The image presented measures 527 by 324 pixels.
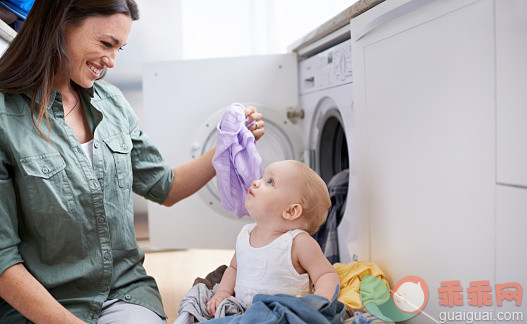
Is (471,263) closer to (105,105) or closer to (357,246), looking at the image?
(357,246)

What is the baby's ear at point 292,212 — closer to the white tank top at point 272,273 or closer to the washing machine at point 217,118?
the white tank top at point 272,273

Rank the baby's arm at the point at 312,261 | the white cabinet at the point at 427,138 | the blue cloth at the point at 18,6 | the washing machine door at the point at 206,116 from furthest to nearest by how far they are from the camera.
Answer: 1. the washing machine door at the point at 206,116
2. the blue cloth at the point at 18,6
3. the baby's arm at the point at 312,261
4. the white cabinet at the point at 427,138

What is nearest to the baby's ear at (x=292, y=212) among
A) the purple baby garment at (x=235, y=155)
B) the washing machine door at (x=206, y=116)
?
the purple baby garment at (x=235, y=155)

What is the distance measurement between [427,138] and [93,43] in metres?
0.84

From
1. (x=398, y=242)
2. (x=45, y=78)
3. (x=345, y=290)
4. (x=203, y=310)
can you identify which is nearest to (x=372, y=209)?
(x=398, y=242)

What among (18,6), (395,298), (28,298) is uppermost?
(18,6)

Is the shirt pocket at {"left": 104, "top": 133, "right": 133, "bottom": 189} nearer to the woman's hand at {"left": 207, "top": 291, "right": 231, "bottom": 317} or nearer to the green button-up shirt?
the green button-up shirt

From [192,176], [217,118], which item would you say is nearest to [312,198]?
[192,176]

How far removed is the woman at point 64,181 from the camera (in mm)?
1123

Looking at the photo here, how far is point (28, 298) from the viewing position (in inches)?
42.9

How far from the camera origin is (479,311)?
1.02 meters

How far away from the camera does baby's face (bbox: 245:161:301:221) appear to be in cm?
127

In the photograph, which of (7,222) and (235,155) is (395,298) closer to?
(235,155)

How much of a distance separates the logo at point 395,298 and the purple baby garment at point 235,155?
0.44m
